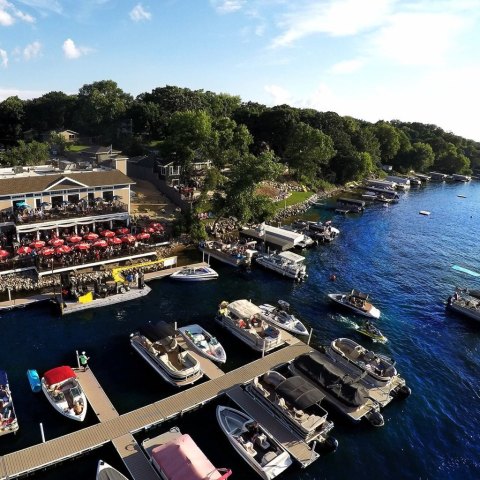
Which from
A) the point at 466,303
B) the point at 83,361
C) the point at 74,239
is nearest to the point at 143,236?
the point at 74,239

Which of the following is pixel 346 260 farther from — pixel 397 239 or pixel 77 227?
pixel 77 227

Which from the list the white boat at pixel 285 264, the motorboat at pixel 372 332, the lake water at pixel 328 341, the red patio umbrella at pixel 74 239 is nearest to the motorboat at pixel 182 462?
the lake water at pixel 328 341

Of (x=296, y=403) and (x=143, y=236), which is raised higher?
(x=143, y=236)

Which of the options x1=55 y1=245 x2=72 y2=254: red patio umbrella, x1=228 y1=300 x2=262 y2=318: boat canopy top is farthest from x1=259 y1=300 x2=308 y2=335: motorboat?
x1=55 y1=245 x2=72 y2=254: red patio umbrella

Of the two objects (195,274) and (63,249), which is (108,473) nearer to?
(195,274)

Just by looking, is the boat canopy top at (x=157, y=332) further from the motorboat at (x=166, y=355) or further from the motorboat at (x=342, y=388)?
the motorboat at (x=342, y=388)

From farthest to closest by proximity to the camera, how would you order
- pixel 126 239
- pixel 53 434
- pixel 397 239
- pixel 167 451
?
1. pixel 397 239
2. pixel 126 239
3. pixel 53 434
4. pixel 167 451

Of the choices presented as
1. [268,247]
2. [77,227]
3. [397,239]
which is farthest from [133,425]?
[397,239]
